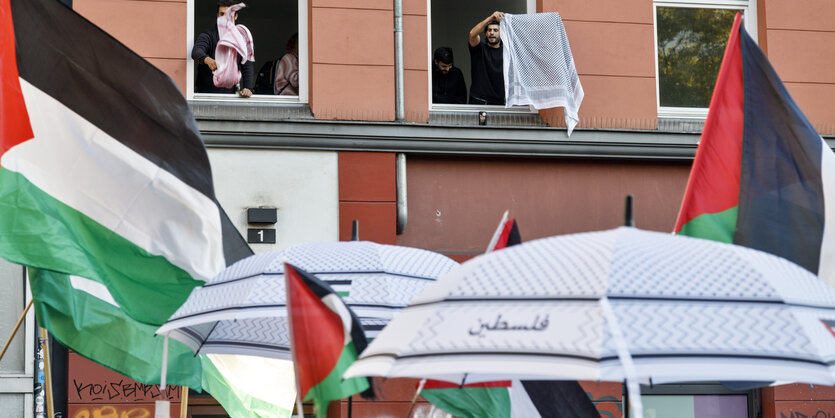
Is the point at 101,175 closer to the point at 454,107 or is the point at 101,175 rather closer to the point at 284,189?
the point at 284,189

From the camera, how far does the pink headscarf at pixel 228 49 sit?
9.93 meters

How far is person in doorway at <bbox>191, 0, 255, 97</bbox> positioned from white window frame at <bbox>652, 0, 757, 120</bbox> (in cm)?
355

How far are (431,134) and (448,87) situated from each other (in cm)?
71

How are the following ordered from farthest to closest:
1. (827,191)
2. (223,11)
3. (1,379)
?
(223,11) → (1,379) → (827,191)

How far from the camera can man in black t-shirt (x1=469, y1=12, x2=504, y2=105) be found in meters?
10.5

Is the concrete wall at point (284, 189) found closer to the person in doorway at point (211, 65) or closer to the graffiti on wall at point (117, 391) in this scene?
the person in doorway at point (211, 65)

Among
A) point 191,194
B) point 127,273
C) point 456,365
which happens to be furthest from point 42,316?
point 456,365

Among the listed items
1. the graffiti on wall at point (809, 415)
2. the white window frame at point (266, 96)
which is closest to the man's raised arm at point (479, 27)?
the white window frame at point (266, 96)

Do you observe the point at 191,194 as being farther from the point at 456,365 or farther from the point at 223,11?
the point at 223,11

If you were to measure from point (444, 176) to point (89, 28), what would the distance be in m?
4.45

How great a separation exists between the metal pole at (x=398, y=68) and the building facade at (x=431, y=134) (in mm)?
17

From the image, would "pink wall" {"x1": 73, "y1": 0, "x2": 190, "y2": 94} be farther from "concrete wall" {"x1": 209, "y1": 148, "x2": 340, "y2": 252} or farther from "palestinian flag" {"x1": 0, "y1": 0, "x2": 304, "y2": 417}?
"palestinian flag" {"x1": 0, "y1": 0, "x2": 304, "y2": 417}

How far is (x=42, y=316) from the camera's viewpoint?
6.16 metres

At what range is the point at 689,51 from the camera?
11.1 meters
